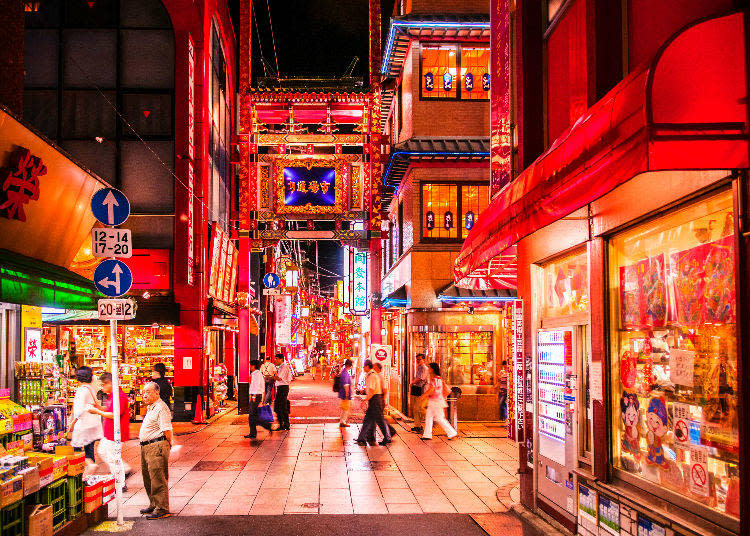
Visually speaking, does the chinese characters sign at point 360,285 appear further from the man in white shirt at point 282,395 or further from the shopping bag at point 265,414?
the shopping bag at point 265,414

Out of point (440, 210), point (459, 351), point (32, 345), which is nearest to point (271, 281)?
point (440, 210)

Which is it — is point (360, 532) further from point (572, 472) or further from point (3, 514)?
point (3, 514)

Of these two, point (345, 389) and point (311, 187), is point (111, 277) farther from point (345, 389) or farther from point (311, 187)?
point (311, 187)

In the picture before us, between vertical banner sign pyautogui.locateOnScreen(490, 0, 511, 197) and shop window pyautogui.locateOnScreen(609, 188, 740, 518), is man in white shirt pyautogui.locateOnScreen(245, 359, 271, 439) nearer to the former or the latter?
vertical banner sign pyautogui.locateOnScreen(490, 0, 511, 197)

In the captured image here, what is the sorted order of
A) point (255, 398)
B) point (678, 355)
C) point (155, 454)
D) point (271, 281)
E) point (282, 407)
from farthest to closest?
point (271, 281) → point (282, 407) → point (255, 398) → point (155, 454) → point (678, 355)

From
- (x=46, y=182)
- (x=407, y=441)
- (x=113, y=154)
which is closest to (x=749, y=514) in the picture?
(x=46, y=182)

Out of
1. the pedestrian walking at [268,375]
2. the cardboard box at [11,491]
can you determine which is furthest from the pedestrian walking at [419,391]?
the cardboard box at [11,491]

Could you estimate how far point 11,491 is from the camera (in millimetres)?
7586

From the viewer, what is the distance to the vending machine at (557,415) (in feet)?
29.4

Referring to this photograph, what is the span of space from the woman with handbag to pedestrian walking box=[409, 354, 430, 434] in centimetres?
958

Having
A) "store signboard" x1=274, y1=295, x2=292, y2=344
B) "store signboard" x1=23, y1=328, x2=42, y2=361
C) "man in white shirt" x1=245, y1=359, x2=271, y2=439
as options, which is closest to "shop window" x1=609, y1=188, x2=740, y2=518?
"store signboard" x1=23, y1=328, x2=42, y2=361

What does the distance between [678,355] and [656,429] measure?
99 cm

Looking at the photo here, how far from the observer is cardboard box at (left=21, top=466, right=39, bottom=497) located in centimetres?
797

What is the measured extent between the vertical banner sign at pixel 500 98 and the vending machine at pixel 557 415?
334 cm
